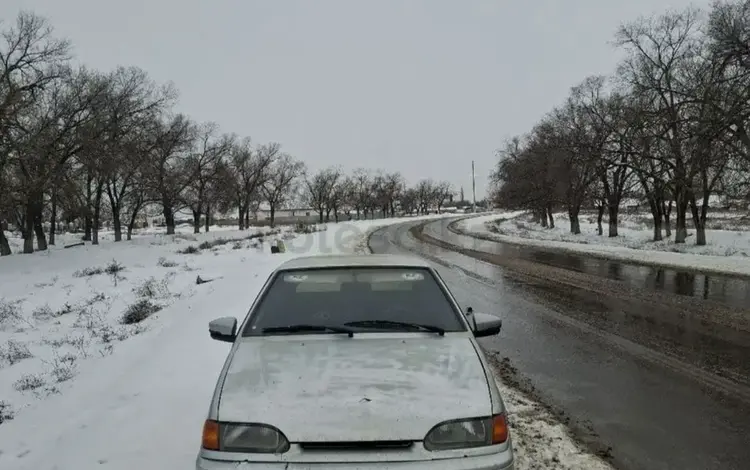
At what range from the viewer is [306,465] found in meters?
2.35

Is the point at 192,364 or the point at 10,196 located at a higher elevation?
the point at 10,196

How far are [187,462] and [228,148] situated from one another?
56.3 metres

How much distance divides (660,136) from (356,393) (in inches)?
836

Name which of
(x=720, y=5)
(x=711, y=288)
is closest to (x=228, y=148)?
(x=720, y=5)

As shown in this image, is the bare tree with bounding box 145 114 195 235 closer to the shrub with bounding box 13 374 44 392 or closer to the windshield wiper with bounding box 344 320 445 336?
the shrub with bounding box 13 374 44 392

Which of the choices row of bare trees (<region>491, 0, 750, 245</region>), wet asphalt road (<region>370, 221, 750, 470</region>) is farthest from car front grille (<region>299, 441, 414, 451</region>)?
row of bare trees (<region>491, 0, 750, 245</region>)

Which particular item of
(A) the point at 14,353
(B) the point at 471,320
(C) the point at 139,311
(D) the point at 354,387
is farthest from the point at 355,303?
(C) the point at 139,311

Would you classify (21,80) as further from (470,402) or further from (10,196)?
(470,402)

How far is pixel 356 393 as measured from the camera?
8.61 feet

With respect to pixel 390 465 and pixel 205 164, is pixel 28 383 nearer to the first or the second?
pixel 390 465

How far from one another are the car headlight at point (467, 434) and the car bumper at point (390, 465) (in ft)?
0.26

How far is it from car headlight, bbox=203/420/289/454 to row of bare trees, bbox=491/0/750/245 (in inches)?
642

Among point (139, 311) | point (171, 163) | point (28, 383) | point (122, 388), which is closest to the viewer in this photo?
point (122, 388)

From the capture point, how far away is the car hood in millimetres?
2449
